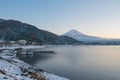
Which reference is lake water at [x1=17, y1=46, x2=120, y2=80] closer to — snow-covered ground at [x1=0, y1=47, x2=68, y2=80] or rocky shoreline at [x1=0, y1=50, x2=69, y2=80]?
rocky shoreline at [x1=0, y1=50, x2=69, y2=80]

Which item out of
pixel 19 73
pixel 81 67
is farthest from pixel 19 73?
pixel 81 67

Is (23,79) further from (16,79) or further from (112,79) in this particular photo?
(112,79)

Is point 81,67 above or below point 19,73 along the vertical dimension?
below

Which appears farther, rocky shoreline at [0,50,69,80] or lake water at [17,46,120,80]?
lake water at [17,46,120,80]

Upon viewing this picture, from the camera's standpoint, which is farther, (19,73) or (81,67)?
(81,67)

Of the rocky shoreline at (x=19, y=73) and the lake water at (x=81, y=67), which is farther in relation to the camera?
the lake water at (x=81, y=67)

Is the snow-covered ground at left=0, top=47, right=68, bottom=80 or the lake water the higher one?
the snow-covered ground at left=0, top=47, right=68, bottom=80

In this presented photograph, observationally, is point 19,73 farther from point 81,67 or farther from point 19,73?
point 81,67

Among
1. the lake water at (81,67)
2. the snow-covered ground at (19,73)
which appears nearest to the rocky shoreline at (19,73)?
the snow-covered ground at (19,73)

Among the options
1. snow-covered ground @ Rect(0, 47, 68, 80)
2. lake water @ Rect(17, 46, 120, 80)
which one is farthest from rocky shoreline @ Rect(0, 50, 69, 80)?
lake water @ Rect(17, 46, 120, 80)

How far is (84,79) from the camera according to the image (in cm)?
3625

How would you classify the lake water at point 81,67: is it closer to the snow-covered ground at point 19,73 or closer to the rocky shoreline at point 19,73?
the rocky shoreline at point 19,73

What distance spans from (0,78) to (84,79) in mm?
20961

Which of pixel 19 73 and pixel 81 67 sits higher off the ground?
pixel 19 73
